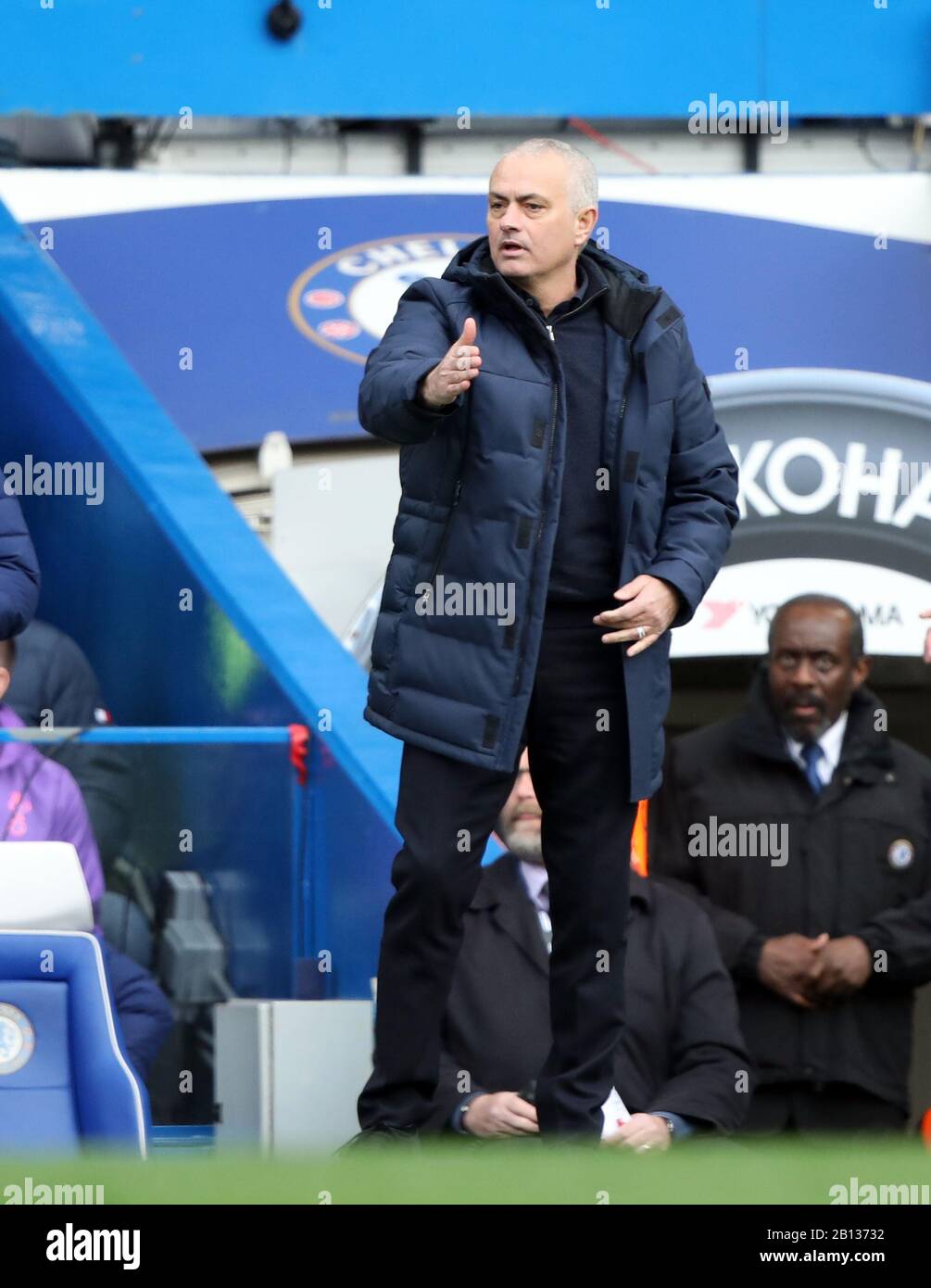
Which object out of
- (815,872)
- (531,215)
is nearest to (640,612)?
(531,215)

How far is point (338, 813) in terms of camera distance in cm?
506

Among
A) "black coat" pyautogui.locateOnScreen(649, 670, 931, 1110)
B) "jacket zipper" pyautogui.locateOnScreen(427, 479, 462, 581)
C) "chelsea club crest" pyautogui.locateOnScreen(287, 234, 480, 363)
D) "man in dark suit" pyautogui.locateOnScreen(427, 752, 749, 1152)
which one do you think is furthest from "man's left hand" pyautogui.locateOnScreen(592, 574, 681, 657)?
"chelsea club crest" pyautogui.locateOnScreen(287, 234, 480, 363)

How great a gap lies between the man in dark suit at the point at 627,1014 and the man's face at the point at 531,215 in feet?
4.08

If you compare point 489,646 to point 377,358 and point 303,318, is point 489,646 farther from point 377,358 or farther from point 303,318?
point 303,318

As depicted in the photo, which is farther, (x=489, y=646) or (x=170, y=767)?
(x=170, y=767)

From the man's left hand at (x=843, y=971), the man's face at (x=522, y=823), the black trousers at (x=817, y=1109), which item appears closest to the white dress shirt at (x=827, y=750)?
the man's left hand at (x=843, y=971)

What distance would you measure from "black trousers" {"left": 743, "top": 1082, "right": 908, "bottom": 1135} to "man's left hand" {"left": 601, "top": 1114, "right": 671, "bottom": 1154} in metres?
1.22

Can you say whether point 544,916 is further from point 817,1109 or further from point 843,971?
point 817,1109

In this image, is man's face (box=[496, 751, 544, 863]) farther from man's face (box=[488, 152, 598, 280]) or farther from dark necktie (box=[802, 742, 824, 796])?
man's face (box=[488, 152, 598, 280])

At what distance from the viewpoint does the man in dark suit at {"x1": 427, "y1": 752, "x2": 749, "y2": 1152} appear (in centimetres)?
409

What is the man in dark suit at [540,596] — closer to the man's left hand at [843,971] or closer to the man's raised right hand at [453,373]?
the man's raised right hand at [453,373]

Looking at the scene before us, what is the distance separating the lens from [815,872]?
5414 millimetres

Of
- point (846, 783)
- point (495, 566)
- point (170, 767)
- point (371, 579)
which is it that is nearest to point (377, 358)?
point (495, 566)

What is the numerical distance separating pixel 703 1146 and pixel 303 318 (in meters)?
3.69
